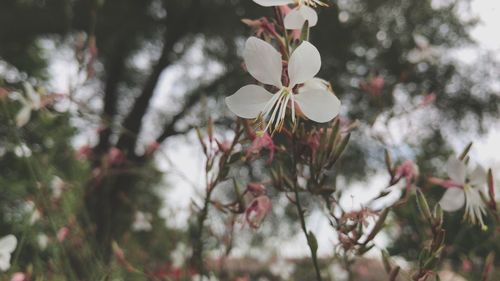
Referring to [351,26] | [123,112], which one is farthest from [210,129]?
[123,112]

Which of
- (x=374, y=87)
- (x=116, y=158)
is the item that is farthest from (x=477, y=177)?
(x=116, y=158)

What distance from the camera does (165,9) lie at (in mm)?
6348

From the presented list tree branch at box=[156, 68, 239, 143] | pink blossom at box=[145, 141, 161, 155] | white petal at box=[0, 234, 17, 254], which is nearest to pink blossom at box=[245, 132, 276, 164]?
white petal at box=[0, 234, 17, 254]

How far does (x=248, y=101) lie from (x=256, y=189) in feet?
0.62

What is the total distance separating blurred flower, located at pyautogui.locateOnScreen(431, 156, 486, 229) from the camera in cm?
66

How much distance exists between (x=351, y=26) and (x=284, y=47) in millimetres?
4723

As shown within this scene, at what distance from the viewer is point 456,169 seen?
66cm

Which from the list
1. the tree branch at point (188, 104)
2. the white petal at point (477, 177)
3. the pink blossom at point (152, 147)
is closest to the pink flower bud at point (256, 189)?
the white petal at point (477, 177)

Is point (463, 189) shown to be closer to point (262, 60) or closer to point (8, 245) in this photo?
point (262, 60)

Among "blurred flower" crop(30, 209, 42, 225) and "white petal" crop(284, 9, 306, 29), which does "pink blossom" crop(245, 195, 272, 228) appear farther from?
"blurred flower" crop(30, 209, 42, 225)

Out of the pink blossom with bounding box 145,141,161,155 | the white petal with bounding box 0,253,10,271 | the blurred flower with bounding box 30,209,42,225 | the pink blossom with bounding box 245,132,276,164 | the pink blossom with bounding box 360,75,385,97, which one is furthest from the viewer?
the pink blossom with bounding box 145,141,161,155

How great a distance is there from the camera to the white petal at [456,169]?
2.15ft

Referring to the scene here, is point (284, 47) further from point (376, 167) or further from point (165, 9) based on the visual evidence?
point (165, 9)

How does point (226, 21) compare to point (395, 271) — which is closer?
point (395, 271)
